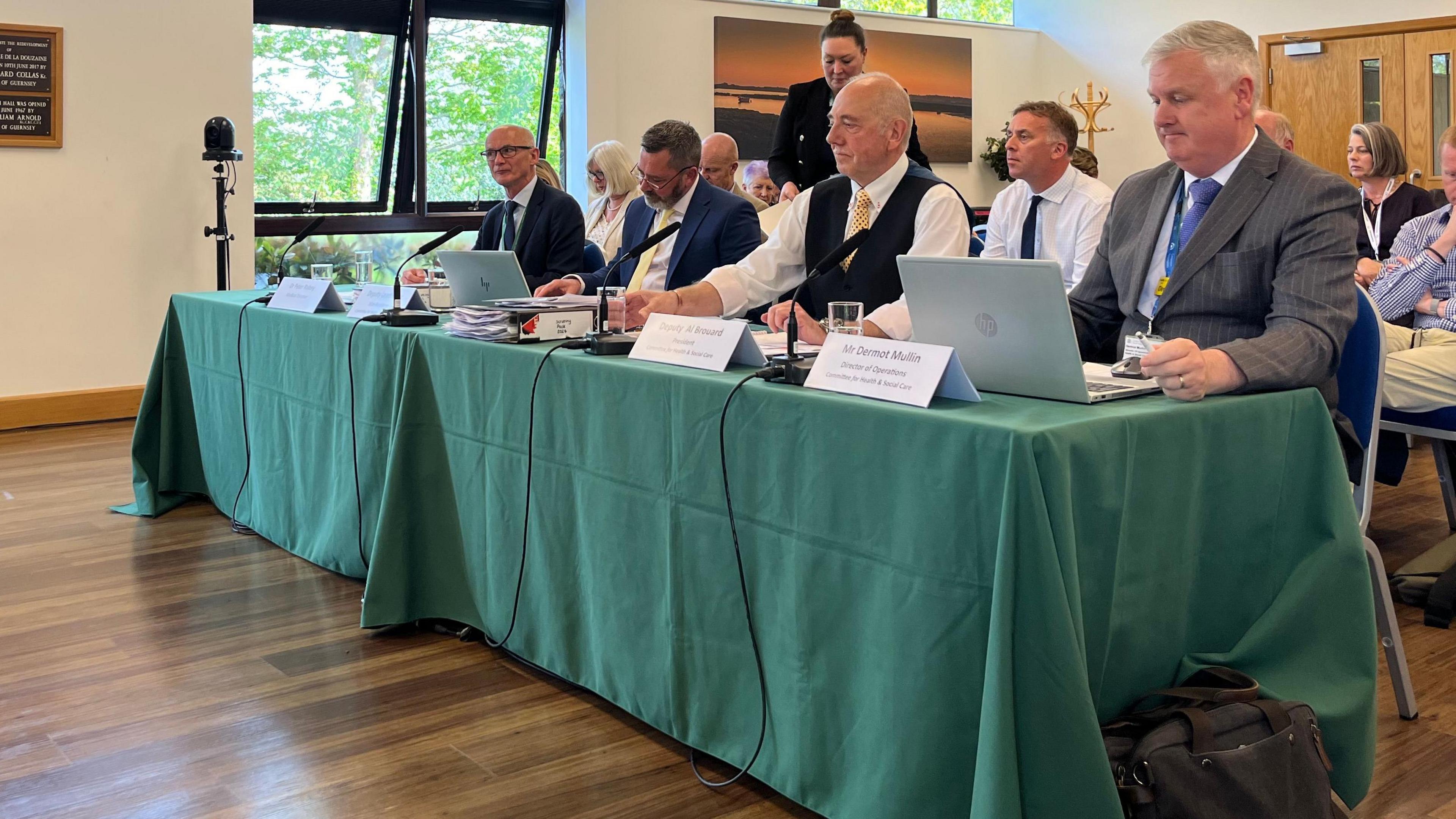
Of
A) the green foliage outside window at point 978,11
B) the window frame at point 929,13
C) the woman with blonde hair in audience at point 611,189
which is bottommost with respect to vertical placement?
the woman with blonde hair in audience at point 611,189

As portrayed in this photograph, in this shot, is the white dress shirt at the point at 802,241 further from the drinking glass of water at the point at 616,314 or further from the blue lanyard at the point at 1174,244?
Result: the blue lanyard at the point at 1174,244

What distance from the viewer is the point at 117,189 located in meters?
5.80

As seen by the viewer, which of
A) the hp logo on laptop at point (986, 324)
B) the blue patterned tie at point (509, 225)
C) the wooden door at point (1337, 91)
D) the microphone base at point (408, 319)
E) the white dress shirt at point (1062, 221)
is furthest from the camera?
the wooden door at point (1337, 91)

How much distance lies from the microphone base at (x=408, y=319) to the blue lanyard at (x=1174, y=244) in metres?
1.69

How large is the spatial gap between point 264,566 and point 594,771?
1676mm

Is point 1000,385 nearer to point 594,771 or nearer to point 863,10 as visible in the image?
point 594,771

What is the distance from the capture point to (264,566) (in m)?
3.40

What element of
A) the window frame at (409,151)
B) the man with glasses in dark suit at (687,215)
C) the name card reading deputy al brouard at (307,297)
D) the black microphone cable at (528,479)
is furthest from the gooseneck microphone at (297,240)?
the window frame at (409,151)

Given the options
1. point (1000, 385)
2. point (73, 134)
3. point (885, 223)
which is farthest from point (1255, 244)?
point (73, 134)

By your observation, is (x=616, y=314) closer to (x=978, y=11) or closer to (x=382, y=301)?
(x=382, y=301)

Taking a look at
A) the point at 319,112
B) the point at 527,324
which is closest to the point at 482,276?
the point at 527,324

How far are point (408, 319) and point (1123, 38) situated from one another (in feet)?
26.0

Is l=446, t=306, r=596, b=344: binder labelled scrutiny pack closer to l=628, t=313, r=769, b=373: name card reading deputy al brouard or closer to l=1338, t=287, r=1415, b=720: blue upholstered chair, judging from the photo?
l=628, t=313, r=769, b=373: name card reading deputy al brouard

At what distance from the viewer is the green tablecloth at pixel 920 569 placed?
149 centimetres
